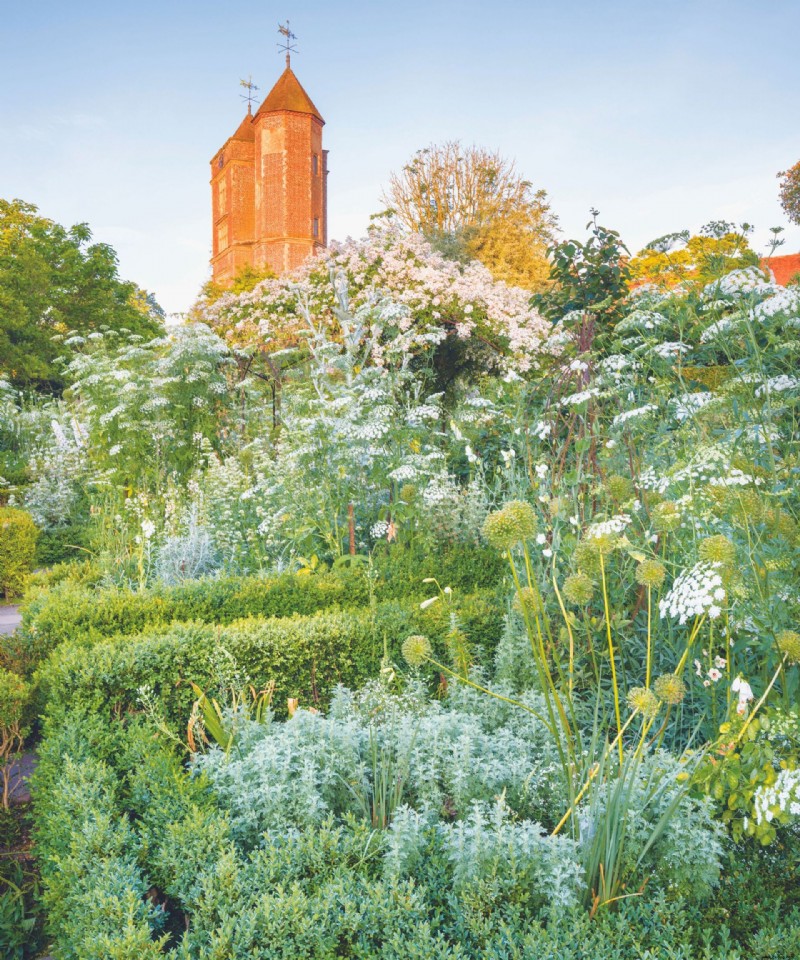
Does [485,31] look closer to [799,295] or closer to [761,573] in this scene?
[799,295]

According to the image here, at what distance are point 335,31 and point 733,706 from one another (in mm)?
11461

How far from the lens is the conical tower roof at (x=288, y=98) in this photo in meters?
39.0

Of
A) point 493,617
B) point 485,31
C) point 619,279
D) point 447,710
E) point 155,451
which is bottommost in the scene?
point 447,710

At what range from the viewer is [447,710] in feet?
9.78

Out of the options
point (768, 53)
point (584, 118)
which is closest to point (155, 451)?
point (584, 118)

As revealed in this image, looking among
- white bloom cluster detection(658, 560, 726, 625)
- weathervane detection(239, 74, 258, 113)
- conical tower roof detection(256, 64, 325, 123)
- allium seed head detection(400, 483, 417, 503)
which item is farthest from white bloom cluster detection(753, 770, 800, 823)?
weathervane detection(239, 74, 258, 113)

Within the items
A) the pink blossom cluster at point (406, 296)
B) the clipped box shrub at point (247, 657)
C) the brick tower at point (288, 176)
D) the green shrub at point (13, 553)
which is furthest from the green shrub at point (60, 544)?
the brick tower at point (288, 176)

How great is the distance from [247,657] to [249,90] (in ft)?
173

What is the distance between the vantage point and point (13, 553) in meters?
6.29

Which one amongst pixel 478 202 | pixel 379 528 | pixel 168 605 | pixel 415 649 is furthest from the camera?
pixel 478 202

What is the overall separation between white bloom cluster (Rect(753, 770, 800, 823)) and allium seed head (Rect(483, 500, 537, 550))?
2.49 feet

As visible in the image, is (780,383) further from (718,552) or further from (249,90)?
(249,90)

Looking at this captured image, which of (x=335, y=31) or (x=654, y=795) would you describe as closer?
(x=654, y=795)

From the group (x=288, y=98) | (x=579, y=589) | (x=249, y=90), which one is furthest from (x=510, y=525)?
(x=249, y=90)
